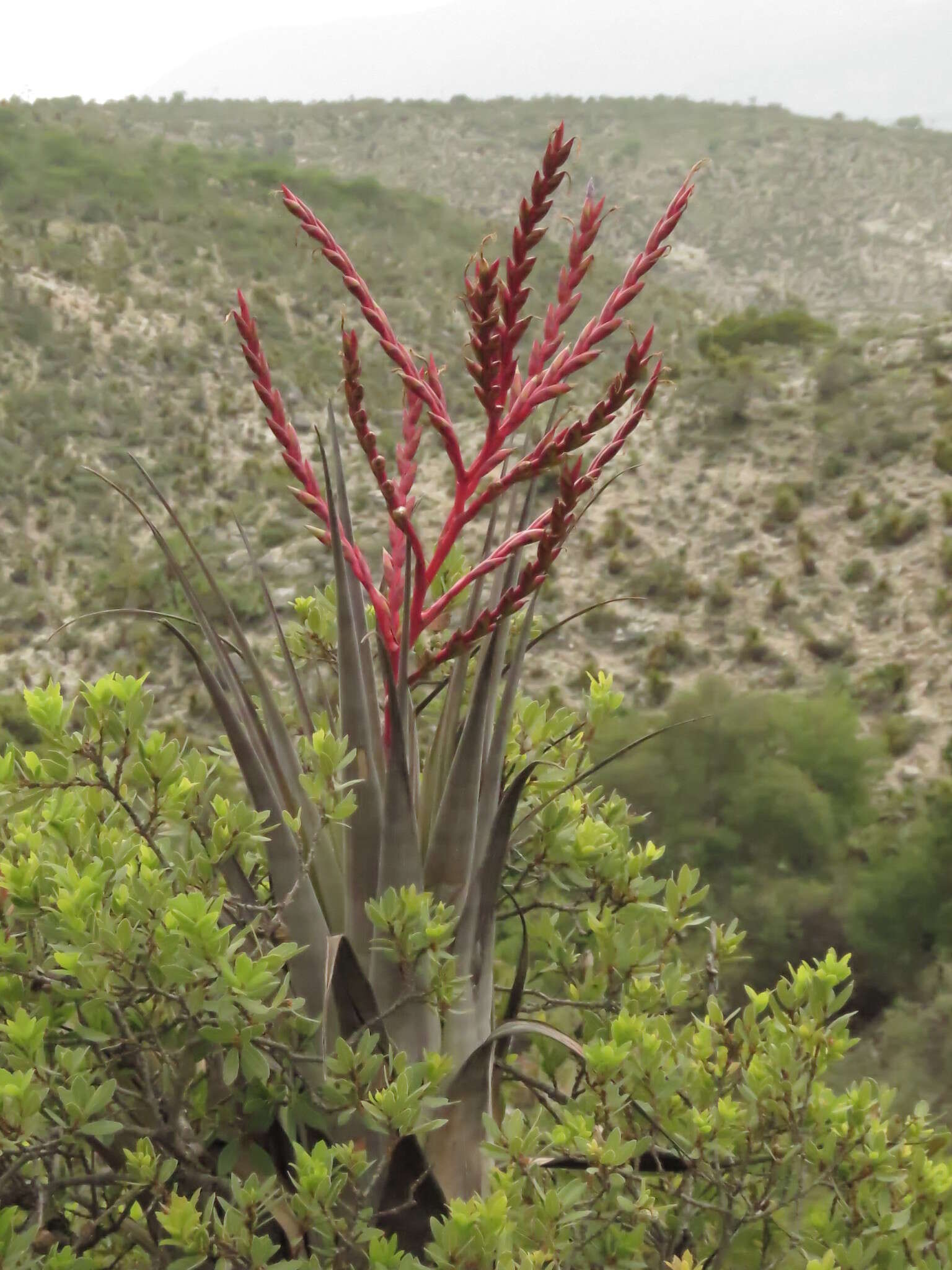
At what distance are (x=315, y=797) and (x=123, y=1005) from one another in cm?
35

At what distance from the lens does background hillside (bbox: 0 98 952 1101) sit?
7.78m

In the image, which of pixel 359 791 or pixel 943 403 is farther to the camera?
pixel 943 403

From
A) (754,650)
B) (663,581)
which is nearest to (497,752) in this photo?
(754,650)

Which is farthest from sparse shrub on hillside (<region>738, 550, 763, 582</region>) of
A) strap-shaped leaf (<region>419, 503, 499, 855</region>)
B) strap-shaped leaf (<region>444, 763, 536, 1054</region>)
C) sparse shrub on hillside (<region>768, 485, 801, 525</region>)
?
strap-shaped leaf (<region>444, 763, 536, 1054</region>)

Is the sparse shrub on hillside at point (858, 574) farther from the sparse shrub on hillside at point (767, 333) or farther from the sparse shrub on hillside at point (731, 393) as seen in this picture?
the sparse shrub on hillside at point (767, 333)

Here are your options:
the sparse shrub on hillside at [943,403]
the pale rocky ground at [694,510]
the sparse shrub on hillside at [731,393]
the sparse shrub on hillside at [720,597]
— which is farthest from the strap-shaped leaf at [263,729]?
the sparse shrub on hillside at [731,393]

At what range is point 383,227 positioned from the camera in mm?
27594

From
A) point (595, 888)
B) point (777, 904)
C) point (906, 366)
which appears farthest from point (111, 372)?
point (595, 888)

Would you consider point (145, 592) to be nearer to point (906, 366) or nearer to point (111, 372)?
point (111, 372)

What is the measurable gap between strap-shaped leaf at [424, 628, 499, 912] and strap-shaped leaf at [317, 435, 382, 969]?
9 cm

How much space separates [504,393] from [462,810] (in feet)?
1.93

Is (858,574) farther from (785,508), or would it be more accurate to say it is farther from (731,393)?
(731,393)

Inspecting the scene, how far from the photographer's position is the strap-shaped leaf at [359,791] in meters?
1.53

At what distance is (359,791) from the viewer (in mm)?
1555
